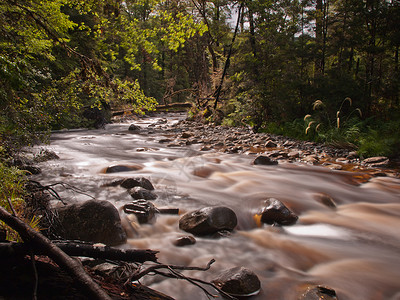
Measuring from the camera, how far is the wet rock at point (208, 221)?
3.56 metres

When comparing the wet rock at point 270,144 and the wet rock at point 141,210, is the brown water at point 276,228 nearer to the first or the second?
the wet rock at point 141,210

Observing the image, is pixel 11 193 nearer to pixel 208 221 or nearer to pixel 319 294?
pixel 208 221

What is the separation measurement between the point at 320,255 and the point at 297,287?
807 millimetres

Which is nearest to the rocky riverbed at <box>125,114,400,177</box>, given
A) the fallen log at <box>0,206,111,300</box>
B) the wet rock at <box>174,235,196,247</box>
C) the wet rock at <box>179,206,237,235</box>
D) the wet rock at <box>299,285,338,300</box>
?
the wet rock at <box>179,206,237,235</box>

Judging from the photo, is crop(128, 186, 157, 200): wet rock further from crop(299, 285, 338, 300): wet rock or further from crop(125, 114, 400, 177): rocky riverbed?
crop(125, 114, 400, 177): rocky riverbed

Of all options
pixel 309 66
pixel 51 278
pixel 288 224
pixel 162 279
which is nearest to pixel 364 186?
pixel 288 224

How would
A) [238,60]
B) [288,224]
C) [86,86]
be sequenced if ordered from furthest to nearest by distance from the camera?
[238,60], [86,86], [288,224]

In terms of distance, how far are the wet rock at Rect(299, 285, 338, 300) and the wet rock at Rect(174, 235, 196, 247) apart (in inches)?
57.4

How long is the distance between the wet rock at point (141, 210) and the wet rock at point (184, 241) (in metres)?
0.69

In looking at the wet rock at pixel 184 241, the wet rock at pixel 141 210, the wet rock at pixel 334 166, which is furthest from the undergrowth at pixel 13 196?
the wet rock at pixel 334 166

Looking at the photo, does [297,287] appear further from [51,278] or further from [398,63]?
[398,63]

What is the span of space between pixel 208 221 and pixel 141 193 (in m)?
1.71

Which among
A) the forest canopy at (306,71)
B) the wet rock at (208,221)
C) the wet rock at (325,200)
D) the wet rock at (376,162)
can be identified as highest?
the forest canopy at (306,71)

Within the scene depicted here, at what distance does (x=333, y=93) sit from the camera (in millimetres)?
10734
